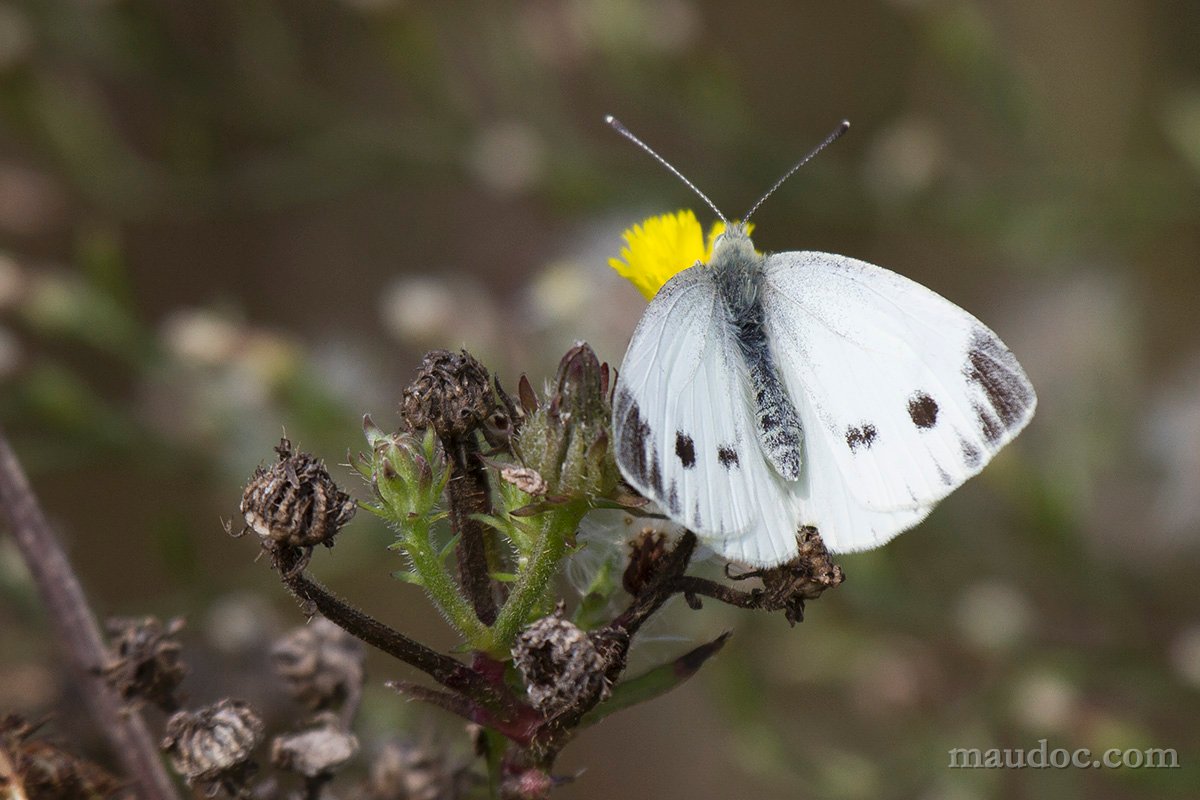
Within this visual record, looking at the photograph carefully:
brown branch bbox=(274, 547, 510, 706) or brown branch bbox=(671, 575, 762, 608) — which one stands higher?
brown branch bbox=(274, 547, 510, 706)

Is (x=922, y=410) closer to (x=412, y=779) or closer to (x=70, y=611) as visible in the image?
(x=412, y=779)

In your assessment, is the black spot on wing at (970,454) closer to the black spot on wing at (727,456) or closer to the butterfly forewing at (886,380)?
the butterfly forewing at (886,380)

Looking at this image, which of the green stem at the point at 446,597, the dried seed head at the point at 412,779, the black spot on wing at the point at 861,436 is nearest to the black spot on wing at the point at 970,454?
the black spot on wing at the point at 861,436

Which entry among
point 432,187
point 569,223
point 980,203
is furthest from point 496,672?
point 432,187

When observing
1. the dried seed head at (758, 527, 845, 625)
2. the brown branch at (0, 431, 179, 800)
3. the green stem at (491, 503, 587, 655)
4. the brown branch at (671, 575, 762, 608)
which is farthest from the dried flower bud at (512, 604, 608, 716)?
the brown branch at (0, 431, 179, 800)

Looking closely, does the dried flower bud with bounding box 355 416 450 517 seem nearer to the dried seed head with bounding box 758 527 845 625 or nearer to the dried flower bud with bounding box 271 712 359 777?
the dried flower bud with bounding box 271 712 359 777

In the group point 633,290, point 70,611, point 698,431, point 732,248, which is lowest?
point 698,431

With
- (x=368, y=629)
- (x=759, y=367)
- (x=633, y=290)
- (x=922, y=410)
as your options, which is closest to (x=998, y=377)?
(x=922, y=410)
